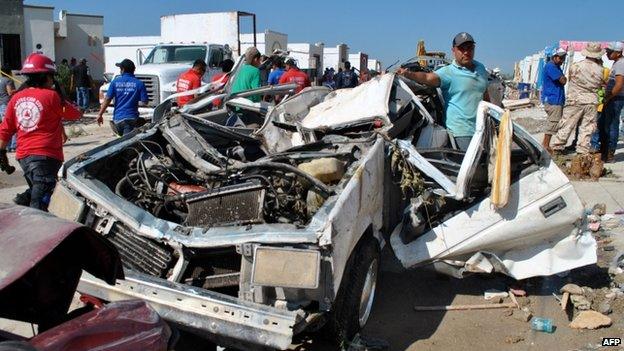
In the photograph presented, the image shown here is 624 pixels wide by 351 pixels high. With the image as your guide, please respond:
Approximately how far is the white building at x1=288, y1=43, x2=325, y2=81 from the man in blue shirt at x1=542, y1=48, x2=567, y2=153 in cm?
1853

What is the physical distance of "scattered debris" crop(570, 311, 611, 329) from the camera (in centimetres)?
413

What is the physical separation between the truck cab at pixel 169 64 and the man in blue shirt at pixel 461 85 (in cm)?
954

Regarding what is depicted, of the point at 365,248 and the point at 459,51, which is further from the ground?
the point at 459,51

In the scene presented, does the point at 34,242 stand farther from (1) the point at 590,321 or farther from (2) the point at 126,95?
(2) the point at 126,95

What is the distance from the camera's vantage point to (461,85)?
5379 mm

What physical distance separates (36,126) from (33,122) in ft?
0.13

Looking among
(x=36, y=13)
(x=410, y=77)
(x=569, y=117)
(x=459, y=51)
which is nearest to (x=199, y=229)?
(x=410, y=77)

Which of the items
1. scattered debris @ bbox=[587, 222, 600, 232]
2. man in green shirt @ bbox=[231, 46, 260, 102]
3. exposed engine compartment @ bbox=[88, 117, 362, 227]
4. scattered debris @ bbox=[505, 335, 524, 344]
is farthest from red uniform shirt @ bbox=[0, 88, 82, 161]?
scattered debris @ bbox=[587, 222, 600, 232]

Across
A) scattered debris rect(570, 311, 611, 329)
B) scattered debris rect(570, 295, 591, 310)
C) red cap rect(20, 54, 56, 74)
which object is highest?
red cap rect(20, 54, 56, 74)

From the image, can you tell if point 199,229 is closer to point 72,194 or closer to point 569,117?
point 72,194

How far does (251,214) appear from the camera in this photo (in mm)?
3627

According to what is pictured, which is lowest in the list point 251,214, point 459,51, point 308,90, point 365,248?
point 365,248

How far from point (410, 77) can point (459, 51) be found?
1.77 feet

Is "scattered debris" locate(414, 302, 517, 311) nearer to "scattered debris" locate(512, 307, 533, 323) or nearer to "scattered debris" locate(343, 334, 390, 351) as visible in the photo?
"scattered debris" locate(512, 307, 533, 323)
